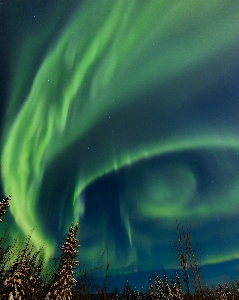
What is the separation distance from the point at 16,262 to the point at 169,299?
4945cm

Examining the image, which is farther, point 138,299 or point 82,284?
point 138,299

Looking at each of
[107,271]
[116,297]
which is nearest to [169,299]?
[116,297]

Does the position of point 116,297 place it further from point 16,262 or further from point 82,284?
point 82,284

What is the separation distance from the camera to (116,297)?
81.5 m

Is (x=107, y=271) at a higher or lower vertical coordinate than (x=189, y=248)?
lower

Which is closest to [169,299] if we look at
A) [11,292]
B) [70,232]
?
[70,232]

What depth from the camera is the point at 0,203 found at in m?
26.6

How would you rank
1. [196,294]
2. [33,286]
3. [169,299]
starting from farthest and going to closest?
[169,299] < [33,286] < [196,294]

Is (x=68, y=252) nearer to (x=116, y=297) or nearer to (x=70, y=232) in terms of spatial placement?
(x=70, y=232)

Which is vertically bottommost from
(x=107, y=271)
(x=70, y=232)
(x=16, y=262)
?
(x=107, y=271)

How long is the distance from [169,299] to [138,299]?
37.9m

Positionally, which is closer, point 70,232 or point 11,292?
point 11,292

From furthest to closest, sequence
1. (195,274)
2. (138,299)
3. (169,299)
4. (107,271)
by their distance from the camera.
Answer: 1. (138,299)
2. (169,299)
3. (195,274)
4. (107,271)

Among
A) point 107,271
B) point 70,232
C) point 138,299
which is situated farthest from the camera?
point 138,299
